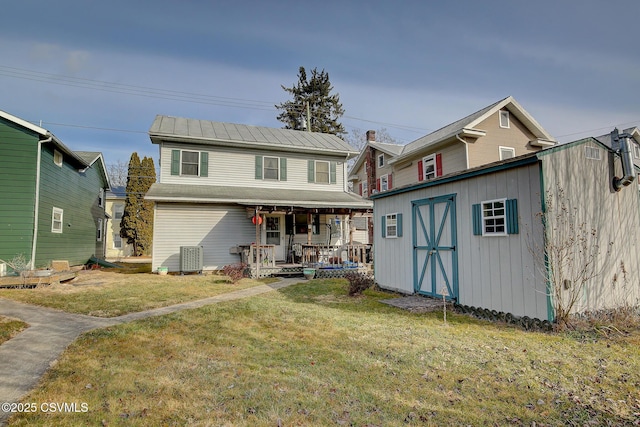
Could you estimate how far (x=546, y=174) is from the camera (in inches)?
225

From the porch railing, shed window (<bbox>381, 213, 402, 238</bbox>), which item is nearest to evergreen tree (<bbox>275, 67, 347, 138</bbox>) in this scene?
the porch railing

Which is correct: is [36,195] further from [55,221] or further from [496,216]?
[496,216]

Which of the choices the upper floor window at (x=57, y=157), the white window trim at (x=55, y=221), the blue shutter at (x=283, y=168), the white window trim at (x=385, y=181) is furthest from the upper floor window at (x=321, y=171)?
the white window trim at (x=55, y=221)

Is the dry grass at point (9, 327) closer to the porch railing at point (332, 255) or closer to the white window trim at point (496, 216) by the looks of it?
the white window trim at point (496, 216)

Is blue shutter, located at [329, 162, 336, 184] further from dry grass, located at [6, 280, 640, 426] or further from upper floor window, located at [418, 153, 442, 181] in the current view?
dry grass, located at [6, 280, 640, 426]

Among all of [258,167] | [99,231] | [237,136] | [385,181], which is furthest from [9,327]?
[385,181]

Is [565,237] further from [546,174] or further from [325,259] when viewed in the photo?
[325,259]

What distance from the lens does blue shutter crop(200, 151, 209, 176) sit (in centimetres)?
1527

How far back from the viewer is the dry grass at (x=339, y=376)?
9.96 ft

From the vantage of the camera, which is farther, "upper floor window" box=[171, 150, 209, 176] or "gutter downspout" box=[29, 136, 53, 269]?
"upper floor window" box=[171, 150, 209, 176]

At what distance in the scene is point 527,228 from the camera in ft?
19.3

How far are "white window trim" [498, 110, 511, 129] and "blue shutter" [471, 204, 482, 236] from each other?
1275cm

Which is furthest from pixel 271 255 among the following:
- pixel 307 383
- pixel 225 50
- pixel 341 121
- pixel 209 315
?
pixel 341 121

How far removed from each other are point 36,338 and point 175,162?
1083 cm
